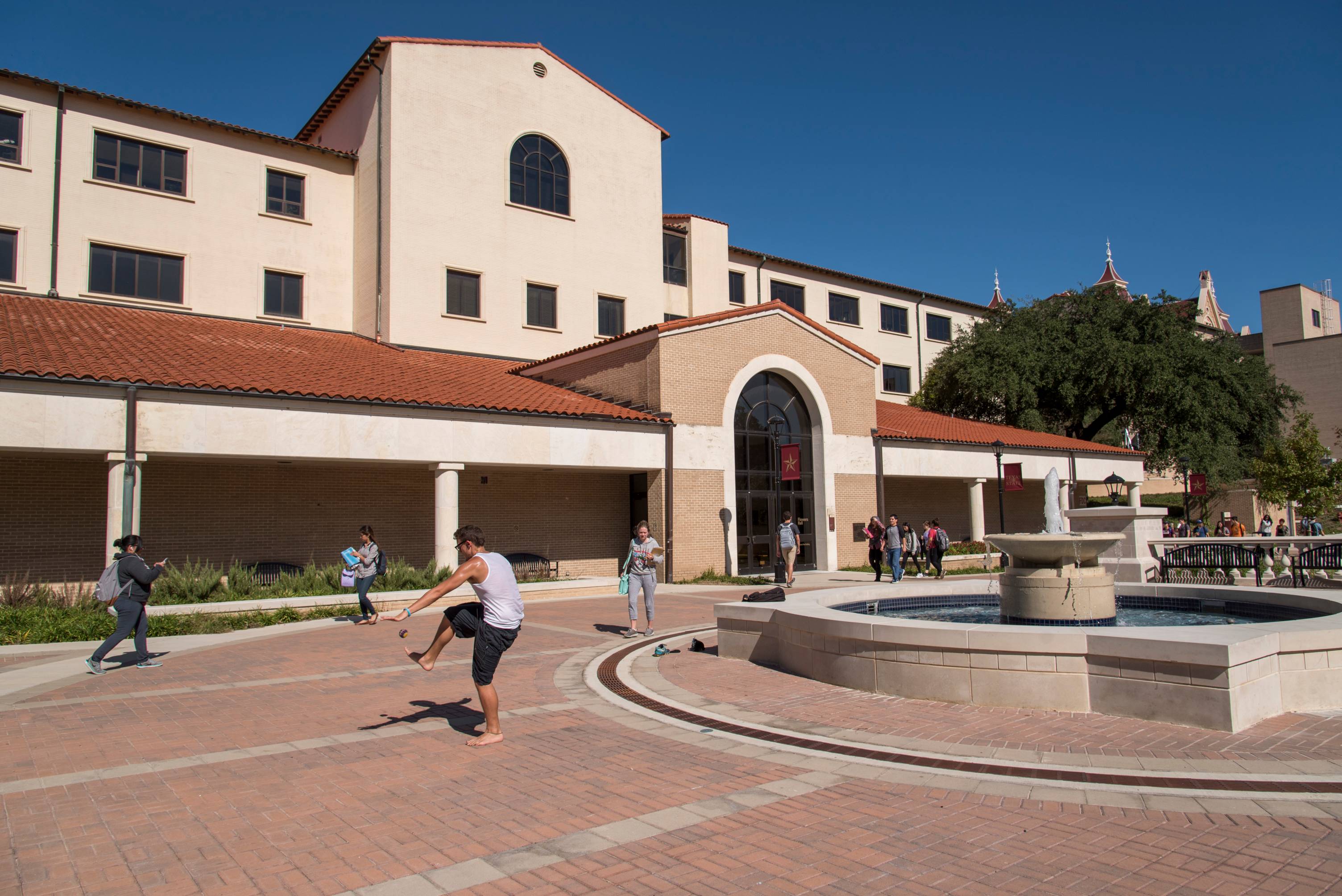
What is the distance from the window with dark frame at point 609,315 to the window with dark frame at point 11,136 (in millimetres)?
16600

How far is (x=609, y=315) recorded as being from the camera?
102 ft

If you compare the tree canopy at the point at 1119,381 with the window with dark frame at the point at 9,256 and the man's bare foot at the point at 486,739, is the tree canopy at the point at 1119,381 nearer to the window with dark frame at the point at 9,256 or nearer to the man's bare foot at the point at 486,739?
the window with dark frame at the point at 9,256

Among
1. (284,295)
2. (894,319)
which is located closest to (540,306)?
(284,295)

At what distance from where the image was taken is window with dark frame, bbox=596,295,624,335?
30781 mm

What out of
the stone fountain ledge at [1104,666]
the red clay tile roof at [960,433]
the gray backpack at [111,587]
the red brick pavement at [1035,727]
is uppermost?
the red clay tile roof at [960,433]

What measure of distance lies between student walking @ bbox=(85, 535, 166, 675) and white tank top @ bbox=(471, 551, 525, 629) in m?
5.47

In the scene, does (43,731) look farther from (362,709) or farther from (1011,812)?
(1011,812)

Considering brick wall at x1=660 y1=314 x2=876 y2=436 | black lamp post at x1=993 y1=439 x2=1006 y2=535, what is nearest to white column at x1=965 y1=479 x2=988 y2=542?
black lamp post at x1=993 y1=439 x2=1006 y2=535

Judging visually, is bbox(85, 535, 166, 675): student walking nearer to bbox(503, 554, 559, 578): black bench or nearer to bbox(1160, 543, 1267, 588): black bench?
bbox(503, 554, 559, 578): black bench

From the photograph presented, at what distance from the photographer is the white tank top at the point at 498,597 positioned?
7223 mm

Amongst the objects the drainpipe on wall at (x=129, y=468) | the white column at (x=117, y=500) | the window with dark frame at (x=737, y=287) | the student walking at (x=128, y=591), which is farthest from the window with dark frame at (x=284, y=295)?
the window with dark frame at (x=737, y=287)

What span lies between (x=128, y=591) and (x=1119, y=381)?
126 ft

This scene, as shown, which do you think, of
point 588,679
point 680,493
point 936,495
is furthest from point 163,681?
point 936,495

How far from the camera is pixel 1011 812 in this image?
5.37 metres
